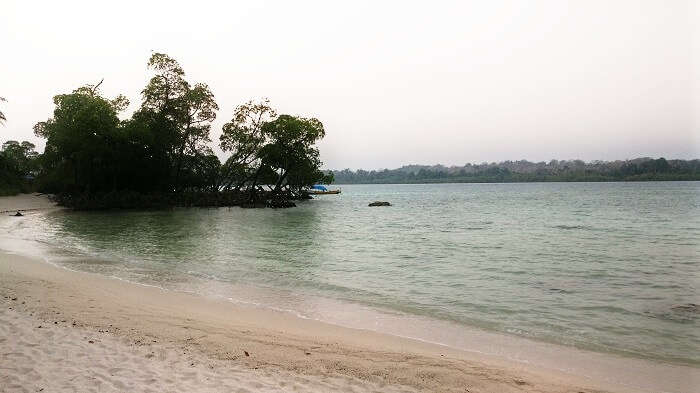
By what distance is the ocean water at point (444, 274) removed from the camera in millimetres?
8812

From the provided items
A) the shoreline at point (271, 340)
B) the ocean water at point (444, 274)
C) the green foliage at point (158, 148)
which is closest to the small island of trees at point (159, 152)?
the green foliage at point (158, 148)

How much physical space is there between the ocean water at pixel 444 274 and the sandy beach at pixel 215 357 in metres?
1.58

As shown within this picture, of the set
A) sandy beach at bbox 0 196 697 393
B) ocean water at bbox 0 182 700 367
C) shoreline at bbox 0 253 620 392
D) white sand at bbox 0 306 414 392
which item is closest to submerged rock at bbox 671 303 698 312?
ocean water at bbox 0 182 700 367

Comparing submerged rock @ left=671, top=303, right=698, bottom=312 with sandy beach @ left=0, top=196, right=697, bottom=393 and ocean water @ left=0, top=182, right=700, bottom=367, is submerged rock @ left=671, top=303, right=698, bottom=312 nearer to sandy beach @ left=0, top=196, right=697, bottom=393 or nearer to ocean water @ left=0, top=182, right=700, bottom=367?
ocean water @ left=0, top=182, right=700, bottom=367

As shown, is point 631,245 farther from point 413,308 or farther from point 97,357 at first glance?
point 97,357

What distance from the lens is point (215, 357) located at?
19.2 feet

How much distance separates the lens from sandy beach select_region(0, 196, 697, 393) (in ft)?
16.5

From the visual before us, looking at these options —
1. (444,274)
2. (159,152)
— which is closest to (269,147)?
(159,152)

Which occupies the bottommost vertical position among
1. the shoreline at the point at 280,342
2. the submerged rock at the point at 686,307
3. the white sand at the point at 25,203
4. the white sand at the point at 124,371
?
the submerged rock at the point at 686,307

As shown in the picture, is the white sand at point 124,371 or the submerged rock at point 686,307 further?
the submerged rock at point 686,307

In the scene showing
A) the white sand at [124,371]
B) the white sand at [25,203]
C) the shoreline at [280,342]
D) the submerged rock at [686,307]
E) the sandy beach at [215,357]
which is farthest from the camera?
the white sand at [25,203]

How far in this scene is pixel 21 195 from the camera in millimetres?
55406

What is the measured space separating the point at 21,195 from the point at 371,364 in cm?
6430

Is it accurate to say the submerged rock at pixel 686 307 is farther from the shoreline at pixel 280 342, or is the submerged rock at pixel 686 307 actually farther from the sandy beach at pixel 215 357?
the sandy beach at pixel 215 357
